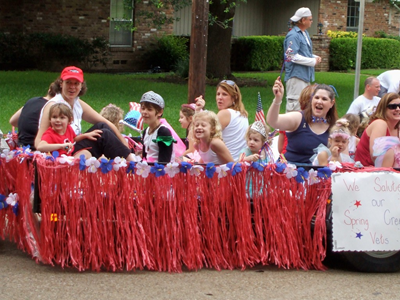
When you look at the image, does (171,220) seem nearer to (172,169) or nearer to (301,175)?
(172,169)

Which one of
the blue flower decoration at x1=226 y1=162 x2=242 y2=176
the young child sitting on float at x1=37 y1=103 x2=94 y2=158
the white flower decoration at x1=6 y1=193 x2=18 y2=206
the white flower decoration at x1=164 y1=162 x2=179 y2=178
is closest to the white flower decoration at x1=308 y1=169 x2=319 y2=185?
the blue flower decoration at x1=226 y1=162 x2=242 y2=176

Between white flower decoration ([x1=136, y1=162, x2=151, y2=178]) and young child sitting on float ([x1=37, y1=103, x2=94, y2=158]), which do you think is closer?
white flower decoration ([x1=136, y1=162, x2=151, y2=178])

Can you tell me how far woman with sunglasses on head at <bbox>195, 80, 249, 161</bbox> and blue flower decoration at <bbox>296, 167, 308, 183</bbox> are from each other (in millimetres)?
1349

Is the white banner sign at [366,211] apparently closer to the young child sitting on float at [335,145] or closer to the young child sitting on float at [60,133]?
the young child sitting on float at [335,145]

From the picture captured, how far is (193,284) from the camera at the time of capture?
4.69 meters

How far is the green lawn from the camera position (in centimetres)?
1294

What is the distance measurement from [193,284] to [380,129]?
76.1 inches

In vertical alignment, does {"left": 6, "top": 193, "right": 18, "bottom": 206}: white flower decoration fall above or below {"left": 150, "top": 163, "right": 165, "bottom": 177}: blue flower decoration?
below

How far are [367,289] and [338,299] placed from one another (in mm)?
315

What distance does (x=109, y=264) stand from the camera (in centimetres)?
487

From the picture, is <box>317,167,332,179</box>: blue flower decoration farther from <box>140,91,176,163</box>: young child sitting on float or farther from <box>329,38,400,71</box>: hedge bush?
<box>329,38,400,71</box>: hedge bush

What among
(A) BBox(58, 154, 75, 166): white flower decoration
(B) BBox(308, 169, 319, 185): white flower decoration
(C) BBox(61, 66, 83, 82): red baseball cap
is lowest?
(B) BBox(308, 169, 319, 185): white flower decoration

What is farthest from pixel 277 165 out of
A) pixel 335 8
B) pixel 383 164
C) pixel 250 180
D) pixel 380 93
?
pixel 335 8

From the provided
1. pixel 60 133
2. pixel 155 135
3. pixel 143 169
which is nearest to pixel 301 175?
pixel 143 169
